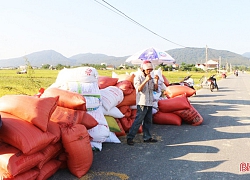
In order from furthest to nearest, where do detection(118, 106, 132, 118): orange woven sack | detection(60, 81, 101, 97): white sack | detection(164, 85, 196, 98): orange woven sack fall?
detection(164, 85, 196, 98): orange woven sack, detection(118, 106, 132, 118): orange woven sack, detection(60, 81, 101, 97): white sack

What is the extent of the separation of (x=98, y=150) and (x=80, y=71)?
4.78ft

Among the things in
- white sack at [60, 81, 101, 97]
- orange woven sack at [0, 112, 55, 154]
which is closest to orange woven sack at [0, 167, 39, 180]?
orange woven sack at [0, 112, 55, 154]

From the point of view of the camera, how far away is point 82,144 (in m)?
3.62

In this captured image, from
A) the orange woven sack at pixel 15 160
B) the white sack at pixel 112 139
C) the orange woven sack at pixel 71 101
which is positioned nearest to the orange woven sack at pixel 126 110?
the white sack at pixel 112 139

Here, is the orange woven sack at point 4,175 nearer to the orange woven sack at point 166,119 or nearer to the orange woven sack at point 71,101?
the orange woven sack at point 71,101

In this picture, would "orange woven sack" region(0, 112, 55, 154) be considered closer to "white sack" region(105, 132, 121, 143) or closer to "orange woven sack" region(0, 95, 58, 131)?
"orange woven sack" region(0, 95, 58, 131)

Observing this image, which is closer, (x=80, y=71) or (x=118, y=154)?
(x=118, y=154)

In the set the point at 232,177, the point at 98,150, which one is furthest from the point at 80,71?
the point at 232,177

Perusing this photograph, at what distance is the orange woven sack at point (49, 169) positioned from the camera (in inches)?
129

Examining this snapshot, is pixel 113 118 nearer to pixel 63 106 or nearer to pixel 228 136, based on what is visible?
pixel 63 106

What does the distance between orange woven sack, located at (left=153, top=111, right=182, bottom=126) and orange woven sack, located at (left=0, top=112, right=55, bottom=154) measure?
3.78m

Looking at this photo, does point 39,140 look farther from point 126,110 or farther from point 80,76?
point 126,110

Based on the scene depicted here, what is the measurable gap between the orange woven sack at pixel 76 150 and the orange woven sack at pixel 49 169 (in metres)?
0.15

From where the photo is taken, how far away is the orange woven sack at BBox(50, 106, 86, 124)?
3.85 meters
